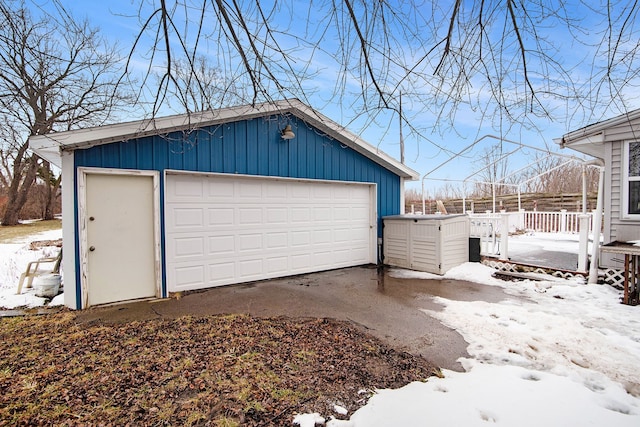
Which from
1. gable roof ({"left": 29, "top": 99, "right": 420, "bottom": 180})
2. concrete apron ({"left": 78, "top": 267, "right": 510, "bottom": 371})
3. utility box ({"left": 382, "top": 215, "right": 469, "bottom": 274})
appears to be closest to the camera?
concrete apron ({"left": 78, "top": 267, "right": 510, "bottom": 371})

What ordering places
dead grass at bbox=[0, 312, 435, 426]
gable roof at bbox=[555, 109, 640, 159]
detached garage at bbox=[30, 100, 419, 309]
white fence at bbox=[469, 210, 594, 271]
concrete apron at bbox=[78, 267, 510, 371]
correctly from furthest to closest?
1. white fence at bbox=[469, 210, 594, 271]
2. gable roof at bbox=[555, 109, 640, 159]
3. detached garage at bbox=[30, 100, 419, 309]
4. concrete apron at bbox=[78, 267, 510, 371]
5. dead grass at bbox=[0, 312, 435, 426]

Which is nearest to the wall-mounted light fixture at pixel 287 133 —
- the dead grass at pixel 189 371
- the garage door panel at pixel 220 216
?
the garage door panel at pixel 220 216

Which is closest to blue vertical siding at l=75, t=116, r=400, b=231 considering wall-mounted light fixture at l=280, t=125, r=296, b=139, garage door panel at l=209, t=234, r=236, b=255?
wall-mounted light fixture at l=280, t=125, r=296, b=139

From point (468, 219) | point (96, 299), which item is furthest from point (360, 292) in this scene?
point (96, 299)

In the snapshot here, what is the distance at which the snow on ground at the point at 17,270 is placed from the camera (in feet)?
16.1

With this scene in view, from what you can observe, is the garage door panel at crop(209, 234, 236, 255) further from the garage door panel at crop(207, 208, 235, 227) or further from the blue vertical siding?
the blue vertical siding

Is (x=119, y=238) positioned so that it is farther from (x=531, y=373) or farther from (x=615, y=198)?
(x=615, y=198)

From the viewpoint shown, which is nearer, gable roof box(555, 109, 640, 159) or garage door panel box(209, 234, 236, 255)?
gable roof box(555, 109, 640, 159)

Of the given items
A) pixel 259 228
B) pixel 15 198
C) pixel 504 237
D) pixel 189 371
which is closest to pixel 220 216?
pixel 259 228

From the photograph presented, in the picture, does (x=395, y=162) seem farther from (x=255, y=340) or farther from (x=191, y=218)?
(x=255, y=340)

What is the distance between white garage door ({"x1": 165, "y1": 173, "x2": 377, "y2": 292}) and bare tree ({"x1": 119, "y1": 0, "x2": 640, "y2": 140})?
300cm

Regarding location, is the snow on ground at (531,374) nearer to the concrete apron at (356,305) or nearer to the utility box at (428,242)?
the concrete apron at (356,305)

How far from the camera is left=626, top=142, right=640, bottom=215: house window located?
5.20 m

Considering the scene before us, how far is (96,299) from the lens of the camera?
464 cm
